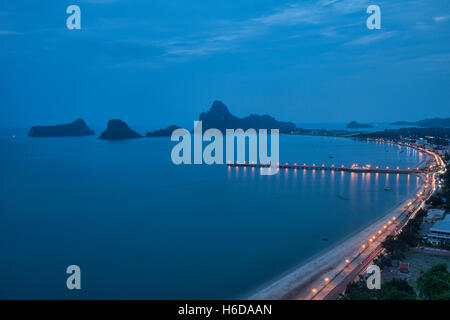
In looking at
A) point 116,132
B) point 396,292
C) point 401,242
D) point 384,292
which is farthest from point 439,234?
point 116,132

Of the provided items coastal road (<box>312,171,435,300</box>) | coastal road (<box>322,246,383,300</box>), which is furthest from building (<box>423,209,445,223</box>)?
coastal road (<box>322,246,383,300</box>)

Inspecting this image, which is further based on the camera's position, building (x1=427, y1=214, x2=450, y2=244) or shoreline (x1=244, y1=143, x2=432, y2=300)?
building (x1=427, y1=214, x2=450, y2=244)

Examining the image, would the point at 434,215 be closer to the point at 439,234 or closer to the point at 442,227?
the point at 442,227

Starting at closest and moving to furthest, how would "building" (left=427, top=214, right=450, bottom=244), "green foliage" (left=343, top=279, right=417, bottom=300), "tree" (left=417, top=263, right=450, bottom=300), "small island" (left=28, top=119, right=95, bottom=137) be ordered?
"green foliage" (left=343, top=279, right=417, bottom=300)
"tree" (left=417, top=263, right=450, bottom=300)
"building" (left=427, top=214, right=450, bottom=244)
"small island" (left=28, top=119, right=95, bottom=137)

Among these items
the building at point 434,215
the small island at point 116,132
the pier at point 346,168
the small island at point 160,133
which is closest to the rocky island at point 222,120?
the small island at point 160,133

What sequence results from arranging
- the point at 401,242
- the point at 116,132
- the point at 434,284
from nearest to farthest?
the point at 434,284 < the point at 401,242 < the point at 116,132

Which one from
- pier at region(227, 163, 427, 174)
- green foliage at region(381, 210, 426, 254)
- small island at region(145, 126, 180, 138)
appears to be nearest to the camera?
green foliage at region(381, 210, 426, 254)

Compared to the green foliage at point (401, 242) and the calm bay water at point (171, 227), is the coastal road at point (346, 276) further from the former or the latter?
the calm bay water at point (171, 227)

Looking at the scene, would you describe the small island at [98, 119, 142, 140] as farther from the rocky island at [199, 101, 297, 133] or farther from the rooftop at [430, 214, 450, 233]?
the rooftop at [430, 214, 450, 233]
